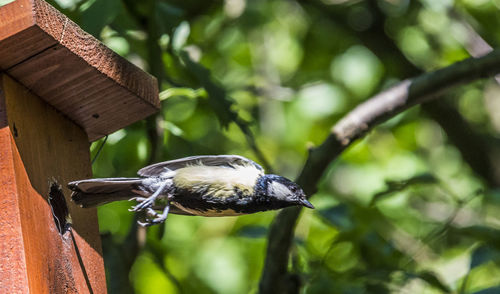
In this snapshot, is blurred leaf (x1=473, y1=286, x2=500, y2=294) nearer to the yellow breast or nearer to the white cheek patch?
the white cheek patch

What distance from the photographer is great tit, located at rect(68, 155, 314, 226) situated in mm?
2090

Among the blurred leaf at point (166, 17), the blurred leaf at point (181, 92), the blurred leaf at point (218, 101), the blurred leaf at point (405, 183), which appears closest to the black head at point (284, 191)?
the blurred leaf at point (218, 101)

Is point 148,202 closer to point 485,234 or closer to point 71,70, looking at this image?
point 71,70

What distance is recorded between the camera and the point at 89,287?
2.19m

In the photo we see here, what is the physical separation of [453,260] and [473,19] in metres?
1.68

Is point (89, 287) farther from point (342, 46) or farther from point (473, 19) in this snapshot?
point (473, 19)

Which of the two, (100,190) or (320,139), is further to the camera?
(320,139)

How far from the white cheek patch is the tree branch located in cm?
76

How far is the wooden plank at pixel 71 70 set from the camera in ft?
6.22

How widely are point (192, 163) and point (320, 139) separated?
9.77 ft

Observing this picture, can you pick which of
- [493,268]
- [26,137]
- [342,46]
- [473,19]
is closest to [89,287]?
[26,137]

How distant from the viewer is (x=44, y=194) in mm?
2100

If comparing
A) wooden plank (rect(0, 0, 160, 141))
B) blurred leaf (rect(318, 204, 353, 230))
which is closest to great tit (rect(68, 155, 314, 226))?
wooden plank (rect(0, 0, 160, 141))

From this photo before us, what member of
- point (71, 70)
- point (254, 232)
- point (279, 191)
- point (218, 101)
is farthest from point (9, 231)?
point (254, 232)
